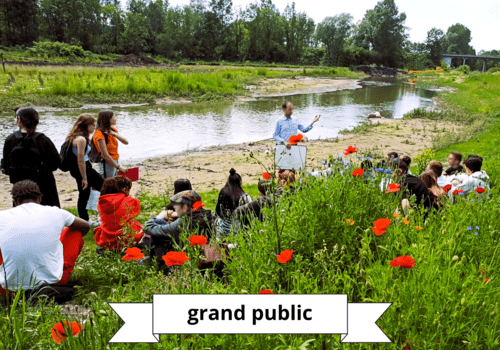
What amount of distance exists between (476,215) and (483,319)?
1.63 m

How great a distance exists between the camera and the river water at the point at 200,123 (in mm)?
13914

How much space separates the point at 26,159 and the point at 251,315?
433cm

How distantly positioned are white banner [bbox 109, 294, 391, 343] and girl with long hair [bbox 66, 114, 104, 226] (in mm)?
4282

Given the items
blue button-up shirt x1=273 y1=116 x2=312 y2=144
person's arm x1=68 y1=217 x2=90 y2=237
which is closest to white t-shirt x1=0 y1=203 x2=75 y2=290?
person's arm x1=68 y1=217 x2=90 y2=237

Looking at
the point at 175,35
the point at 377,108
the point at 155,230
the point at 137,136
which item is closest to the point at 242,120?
the point at 137,136

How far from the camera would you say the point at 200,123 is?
60.0 ft

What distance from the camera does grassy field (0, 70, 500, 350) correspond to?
188cm

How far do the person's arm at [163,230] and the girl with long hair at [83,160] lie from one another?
6.79 feet

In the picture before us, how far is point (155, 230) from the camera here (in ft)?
13.7

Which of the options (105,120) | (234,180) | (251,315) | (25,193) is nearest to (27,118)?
(105,120)

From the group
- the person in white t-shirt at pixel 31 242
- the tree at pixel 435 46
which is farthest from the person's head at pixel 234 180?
the tree at pixel 435 46

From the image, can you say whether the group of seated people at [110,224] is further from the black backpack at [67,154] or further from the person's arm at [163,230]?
the black backpack at [67,154]

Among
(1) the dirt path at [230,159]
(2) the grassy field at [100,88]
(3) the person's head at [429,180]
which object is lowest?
(1) the dirt path at [230,159]

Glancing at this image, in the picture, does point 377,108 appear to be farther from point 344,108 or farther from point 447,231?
point 447,231
